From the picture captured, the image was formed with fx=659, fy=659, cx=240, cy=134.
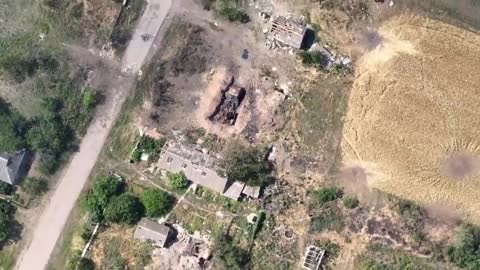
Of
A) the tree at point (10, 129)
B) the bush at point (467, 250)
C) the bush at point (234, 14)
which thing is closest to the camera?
the bush at point (467, 250)

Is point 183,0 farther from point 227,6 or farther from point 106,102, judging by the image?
point 106,102

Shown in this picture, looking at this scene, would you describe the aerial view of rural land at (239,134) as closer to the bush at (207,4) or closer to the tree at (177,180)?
the bush at (207,4)

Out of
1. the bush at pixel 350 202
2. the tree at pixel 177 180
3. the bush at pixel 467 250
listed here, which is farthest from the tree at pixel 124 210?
the bush at pixel 467 250

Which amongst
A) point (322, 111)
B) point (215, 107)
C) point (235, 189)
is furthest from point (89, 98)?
point (322, 111)

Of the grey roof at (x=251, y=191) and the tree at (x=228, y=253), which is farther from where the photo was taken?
the grey roof at (x=251, y=191)

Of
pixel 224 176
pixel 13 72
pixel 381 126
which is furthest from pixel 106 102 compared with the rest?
pixel 381 126

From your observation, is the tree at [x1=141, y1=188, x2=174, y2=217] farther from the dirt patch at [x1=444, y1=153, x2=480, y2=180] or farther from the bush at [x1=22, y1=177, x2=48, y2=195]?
the dirt patch at [x1=444, y1=153, x2=480, y2=180]

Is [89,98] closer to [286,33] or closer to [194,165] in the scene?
[194,165]
